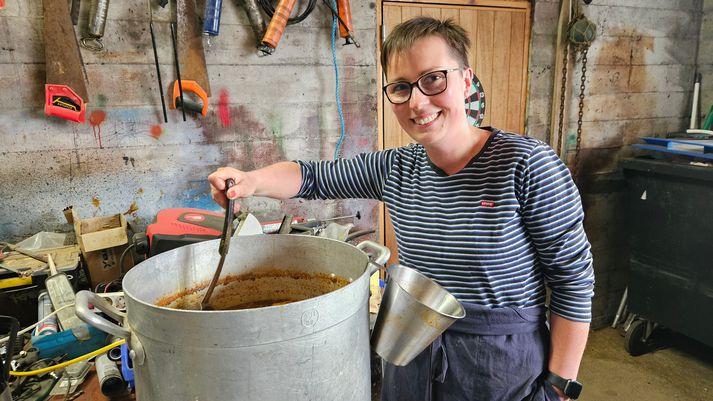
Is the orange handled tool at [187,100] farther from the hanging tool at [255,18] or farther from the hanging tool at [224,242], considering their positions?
the hanging tool at [224,242]

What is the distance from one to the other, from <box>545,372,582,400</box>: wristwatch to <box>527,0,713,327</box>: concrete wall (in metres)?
1.91

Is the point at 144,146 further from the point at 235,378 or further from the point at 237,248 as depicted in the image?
the point at 235,378

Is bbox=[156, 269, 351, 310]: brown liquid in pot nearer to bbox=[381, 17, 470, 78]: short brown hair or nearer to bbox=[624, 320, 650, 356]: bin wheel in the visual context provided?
bbox=[381, 17, 470, 78]: short brown hair

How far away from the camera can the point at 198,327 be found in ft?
1.64

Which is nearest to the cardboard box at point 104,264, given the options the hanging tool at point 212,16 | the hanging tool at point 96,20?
the hanging tool at point 96,20

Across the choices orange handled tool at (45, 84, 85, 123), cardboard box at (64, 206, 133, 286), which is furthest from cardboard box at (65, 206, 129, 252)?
orange handled tool at (45, 84, 85, 123)

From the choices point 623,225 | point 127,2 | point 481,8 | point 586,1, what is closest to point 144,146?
point 127,2

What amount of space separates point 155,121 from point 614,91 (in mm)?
2611

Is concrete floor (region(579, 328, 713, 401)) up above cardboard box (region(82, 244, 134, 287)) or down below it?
below

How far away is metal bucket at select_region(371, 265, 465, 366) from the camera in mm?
661

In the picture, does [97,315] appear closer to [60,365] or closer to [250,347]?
[250,347]

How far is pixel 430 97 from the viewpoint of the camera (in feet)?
2.93

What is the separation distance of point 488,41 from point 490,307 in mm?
1896

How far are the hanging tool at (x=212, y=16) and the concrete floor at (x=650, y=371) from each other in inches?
100
